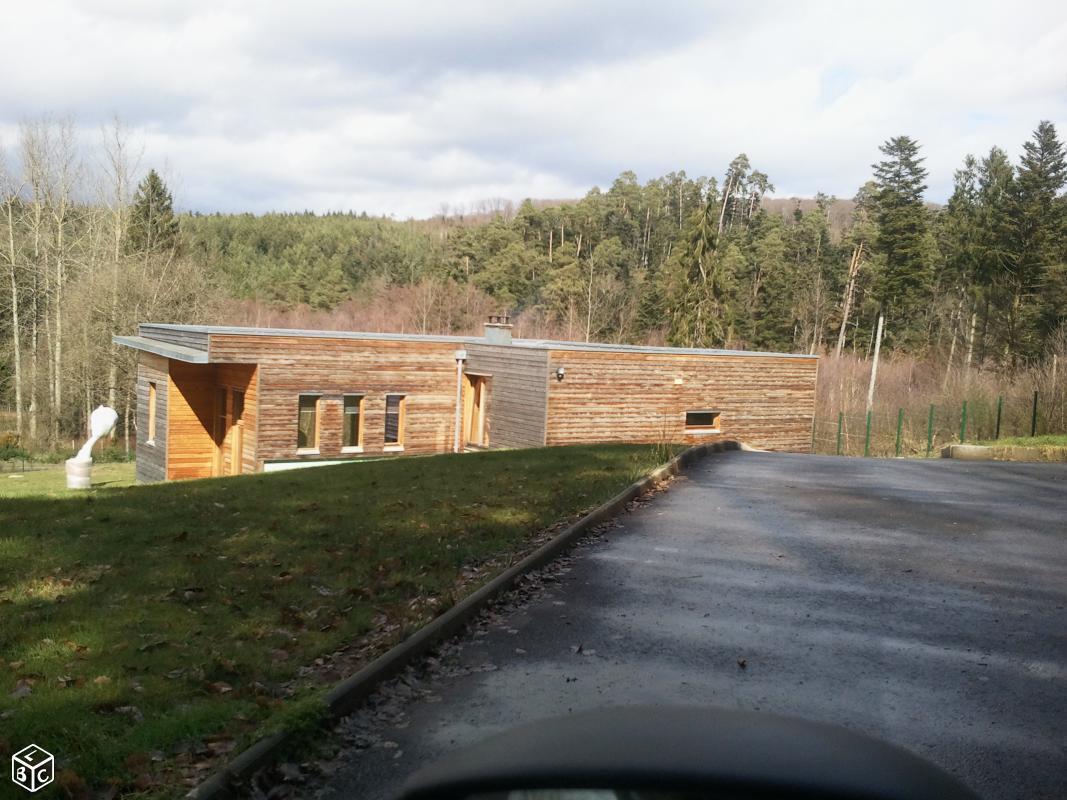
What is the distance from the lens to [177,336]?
2619 cm

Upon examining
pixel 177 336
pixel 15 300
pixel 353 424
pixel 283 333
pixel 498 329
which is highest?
pixel 15 300

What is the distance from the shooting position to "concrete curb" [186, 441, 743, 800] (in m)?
3.99

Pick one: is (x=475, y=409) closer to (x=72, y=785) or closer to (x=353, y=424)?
(x=353, y=424)

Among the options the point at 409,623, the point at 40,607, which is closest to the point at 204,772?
the point at 409,623

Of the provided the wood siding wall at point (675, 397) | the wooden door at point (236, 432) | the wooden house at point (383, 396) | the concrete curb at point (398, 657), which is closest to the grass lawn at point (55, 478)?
the wooden house at point (383, 396)

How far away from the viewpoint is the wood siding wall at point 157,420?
26.9 metres

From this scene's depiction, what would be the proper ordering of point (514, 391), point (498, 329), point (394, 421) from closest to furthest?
point (514, 391) → point (394, 421) → point (498, 329)

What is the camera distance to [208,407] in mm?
27672

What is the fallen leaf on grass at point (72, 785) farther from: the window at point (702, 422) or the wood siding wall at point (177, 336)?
the window at point (702, 422)

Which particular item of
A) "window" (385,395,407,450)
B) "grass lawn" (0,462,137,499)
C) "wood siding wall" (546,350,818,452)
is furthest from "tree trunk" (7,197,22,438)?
"wood siding wall" (546,350,818,452)

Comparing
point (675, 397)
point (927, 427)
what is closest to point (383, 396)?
point (675, 397)

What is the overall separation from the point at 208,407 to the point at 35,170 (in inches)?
995

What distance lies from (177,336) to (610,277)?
50691 mm

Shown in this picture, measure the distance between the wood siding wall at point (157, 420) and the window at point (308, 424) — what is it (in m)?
4.24
